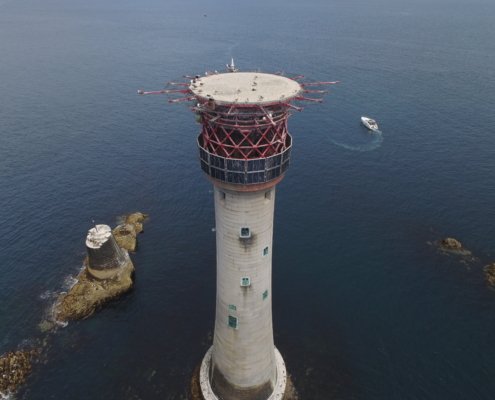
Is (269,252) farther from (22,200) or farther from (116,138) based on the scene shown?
(116,138)

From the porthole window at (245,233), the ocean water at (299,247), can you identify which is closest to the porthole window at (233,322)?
the porthole window at (245,233)

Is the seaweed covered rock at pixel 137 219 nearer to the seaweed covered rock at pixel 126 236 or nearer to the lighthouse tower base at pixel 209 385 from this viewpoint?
the seaweed covered rock at pixel 126 236

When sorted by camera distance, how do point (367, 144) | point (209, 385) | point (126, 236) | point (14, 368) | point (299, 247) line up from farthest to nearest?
point (367, 144) < point (126, 236) < point (299, 247) < point (14, 368) < point (209, 385)

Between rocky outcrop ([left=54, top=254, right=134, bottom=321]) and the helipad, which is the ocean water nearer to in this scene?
rocky outcrop ([left=54, top=254, right=134, bottom=321])

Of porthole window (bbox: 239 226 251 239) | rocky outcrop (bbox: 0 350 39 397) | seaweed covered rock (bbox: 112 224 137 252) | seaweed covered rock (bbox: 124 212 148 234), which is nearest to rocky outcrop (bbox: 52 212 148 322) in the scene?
seaweed covered rock (bbox: 112 224 137 252)

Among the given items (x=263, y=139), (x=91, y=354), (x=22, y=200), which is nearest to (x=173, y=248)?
(x=91, y=354)

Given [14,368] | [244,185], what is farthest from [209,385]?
[244,185]

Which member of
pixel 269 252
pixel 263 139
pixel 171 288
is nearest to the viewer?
pixel 263 139

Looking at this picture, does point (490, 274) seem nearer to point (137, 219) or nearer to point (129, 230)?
point (129, 230)
